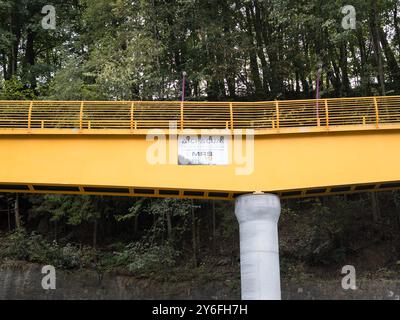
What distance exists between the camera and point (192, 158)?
17.9 meters

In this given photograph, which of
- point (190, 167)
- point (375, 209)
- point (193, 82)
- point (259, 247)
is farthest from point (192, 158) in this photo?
point (193, 82)

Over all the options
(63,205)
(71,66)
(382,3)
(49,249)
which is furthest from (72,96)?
(382,3)

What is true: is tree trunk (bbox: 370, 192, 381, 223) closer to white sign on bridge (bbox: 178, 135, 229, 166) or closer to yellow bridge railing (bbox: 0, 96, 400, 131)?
yellow bridge railing (bbox: 0, 96, 400, 131)

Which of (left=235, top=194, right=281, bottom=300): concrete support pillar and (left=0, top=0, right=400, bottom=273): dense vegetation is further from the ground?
(left=0, top=0, right=400, bottom=273): dense vegetation

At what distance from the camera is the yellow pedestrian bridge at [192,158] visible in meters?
17.7

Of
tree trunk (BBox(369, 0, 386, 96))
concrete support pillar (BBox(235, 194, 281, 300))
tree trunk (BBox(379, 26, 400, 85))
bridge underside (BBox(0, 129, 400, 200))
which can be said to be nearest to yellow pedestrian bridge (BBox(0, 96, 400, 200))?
bridge underside (BBox(0, 129, 400, 200))

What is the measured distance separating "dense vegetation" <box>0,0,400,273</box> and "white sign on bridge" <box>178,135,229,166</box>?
672cm

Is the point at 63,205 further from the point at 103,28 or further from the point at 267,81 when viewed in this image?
the point at 267,81

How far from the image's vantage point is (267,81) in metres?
31.1

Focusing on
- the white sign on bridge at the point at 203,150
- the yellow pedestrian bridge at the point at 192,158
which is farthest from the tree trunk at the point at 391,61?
the white sign on bridge at the point at 203,150

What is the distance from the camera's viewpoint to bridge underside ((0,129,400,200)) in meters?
17.7

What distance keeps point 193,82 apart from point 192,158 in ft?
36.1

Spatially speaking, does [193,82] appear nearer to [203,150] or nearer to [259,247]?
[203,150]

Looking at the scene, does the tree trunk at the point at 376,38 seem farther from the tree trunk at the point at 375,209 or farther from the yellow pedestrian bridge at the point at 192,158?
the yellow pedestrian bridge at the point at 192,158
